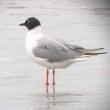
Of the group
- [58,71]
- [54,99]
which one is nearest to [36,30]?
[58,71]

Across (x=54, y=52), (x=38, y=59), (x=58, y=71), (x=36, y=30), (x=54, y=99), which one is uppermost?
(x=36, y=30)

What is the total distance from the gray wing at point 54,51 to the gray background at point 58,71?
25 cm

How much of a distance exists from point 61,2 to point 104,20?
5.46 feet

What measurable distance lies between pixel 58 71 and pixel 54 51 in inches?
17.3

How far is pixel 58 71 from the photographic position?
750cm

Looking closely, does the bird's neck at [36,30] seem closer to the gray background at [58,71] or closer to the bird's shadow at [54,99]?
the gray background at [58,71]

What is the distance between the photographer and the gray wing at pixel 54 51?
711cm

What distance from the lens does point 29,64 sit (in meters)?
7.75

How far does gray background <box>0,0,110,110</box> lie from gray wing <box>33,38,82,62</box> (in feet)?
0.82

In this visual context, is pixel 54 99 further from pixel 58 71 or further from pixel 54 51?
pixel 58 71

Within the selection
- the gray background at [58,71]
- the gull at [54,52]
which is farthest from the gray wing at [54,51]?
the gray background at [58,71]

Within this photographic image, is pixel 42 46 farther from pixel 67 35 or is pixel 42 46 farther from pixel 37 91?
pixel 67 35

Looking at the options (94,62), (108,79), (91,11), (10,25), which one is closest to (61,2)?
(91,11)

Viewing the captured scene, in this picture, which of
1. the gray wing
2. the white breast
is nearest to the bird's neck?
the white breast
